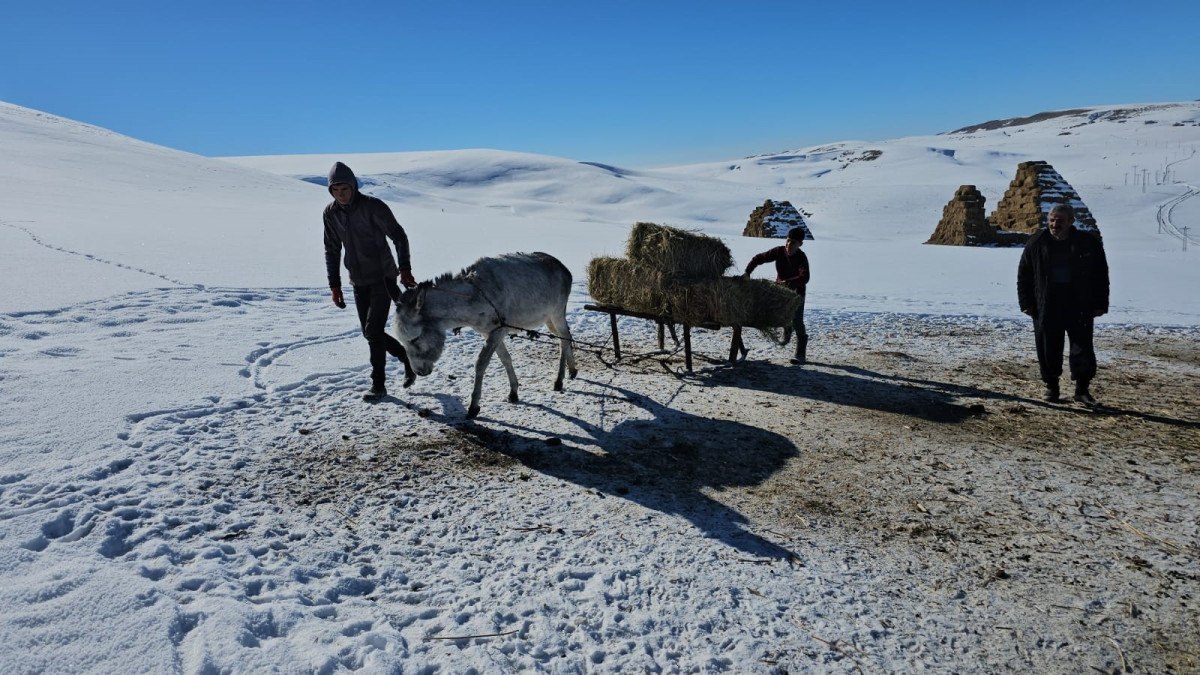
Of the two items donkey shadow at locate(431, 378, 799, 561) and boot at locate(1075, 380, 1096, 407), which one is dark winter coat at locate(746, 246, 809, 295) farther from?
boot at locate(1075, 380, 1096, 407)

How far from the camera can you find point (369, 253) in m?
6.69

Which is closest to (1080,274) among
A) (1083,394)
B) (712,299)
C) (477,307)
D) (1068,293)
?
(1068,293)

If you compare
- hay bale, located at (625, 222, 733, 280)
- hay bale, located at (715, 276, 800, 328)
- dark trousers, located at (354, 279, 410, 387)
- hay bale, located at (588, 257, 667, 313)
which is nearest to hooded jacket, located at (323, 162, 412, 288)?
dark trousers, located at (354, 279, 410, 387)

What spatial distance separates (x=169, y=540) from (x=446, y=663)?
2147 mm

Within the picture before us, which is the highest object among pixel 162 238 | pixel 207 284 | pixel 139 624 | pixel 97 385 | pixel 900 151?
pixel 900 151

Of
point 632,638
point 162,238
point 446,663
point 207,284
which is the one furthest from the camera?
point 162,238

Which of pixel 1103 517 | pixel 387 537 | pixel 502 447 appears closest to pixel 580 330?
pixel 502 447

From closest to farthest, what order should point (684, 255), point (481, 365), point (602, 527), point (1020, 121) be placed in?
point (602, 527) → point (481, 365) → point (684, 255) → point (1020, 121)

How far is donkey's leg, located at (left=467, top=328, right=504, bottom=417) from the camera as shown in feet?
21.2

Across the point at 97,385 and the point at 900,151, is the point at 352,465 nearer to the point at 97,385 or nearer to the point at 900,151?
the point at 97,385

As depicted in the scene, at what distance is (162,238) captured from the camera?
17281 mm

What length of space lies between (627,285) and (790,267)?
7.75ft

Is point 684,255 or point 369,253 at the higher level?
point 369,253

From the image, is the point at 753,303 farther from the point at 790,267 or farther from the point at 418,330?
the point at 418,330
